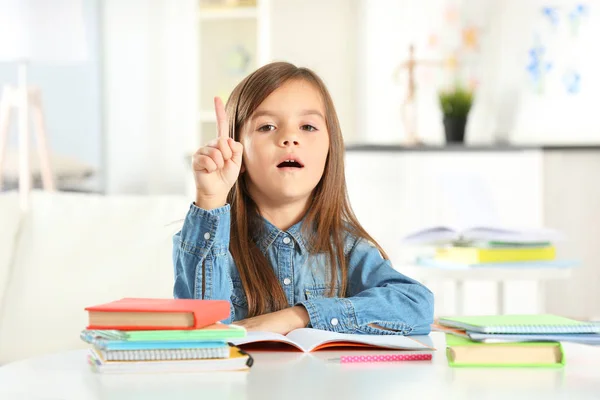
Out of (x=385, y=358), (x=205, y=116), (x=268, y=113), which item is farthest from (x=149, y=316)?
(x=205, y=116)

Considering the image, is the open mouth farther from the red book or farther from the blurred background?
the blurred background

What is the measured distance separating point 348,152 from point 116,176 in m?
1.70

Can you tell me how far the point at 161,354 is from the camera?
39.5 inches

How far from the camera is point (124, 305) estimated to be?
101 cm

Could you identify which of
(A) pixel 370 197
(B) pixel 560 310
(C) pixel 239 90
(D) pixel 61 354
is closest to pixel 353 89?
(A) pixel 370 197

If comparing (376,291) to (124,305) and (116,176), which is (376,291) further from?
(116,176)

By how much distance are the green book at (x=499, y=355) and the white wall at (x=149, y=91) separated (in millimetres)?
4575

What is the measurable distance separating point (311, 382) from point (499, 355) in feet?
0.75

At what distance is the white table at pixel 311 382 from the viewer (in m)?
0.91

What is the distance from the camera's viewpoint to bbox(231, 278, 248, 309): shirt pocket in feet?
4.84

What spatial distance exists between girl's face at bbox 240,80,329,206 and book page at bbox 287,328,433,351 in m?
0.32

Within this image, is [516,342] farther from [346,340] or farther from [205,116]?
[205,116]

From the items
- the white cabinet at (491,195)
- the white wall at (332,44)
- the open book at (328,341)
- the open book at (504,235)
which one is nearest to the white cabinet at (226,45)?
the white wall at (332,44)

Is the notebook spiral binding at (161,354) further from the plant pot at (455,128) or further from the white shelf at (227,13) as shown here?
the white shelf at (227,13)
